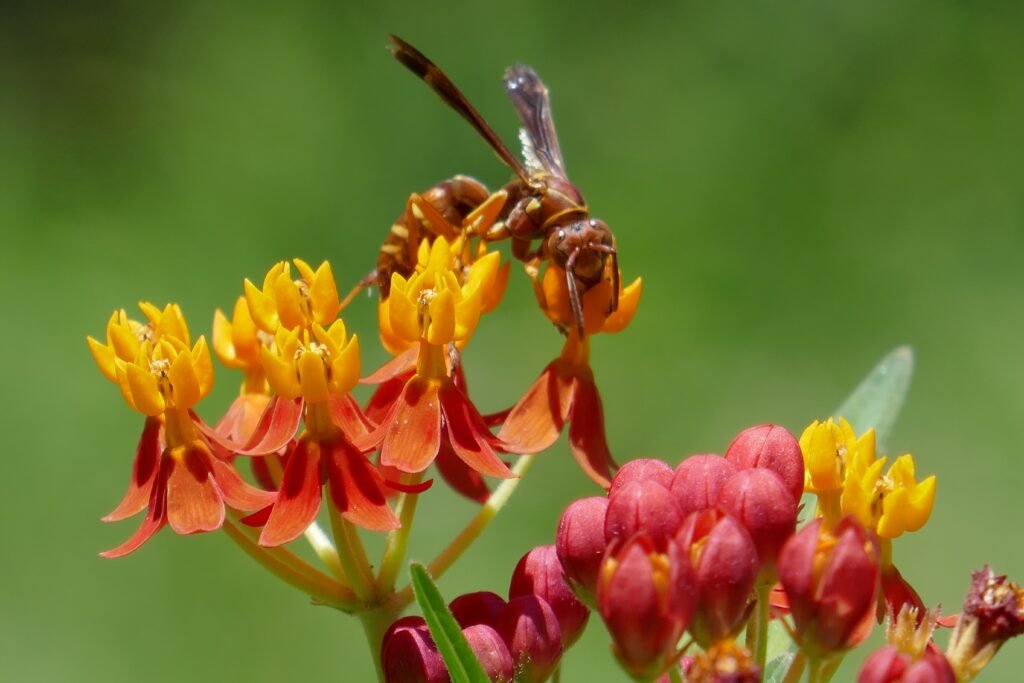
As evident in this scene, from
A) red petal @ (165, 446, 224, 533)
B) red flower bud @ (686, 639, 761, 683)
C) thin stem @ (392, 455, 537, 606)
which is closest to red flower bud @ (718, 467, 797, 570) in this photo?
red flower bud @ (686, 639, 761, 683)

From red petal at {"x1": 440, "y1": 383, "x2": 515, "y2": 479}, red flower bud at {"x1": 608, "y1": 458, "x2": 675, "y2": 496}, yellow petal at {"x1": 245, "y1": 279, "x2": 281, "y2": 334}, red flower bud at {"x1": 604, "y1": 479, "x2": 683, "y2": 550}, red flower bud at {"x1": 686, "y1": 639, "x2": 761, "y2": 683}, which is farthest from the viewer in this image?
yellow petal at {"x1": 245, "y1": 279, "x2": 281, "y2": 334}

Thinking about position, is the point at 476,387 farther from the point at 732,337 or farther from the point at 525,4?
the point at 525,4

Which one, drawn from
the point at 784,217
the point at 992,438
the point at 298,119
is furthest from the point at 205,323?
the point at 992,438

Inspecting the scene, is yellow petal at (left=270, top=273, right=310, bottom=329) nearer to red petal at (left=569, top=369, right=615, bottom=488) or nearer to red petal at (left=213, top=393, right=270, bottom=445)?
red petal at (left=213, top=393, right=270, bottom=445)

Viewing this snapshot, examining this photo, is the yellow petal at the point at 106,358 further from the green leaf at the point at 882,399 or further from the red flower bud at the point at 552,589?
the green leaf at the point at 882,399

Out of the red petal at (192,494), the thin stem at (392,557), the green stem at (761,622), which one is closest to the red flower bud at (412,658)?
the thin stem at (392,557)

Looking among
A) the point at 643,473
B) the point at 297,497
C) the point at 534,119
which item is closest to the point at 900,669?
the point at 643,473
